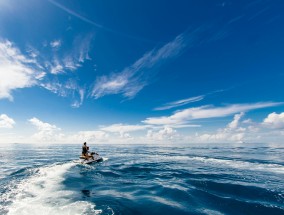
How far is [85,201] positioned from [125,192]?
174 inches

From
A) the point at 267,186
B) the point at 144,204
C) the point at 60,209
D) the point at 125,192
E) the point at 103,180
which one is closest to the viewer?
the point at 60,209

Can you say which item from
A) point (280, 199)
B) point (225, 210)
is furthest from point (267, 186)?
point (225, 210)

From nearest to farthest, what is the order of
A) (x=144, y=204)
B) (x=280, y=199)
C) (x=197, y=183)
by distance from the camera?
1. (x=144, y=204)
2. (x=280, y=199)
3. (x=197, y=183)

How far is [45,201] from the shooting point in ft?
52.2

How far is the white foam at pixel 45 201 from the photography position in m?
13.8

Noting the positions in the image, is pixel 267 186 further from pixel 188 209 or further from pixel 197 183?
pixel 188 209

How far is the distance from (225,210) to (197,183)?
837 cm

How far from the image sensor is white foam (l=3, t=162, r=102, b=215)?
13.8 meters

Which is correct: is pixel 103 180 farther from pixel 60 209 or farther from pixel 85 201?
pixel 60 209

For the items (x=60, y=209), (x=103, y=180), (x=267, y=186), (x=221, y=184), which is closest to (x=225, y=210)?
(x=221, y=184)

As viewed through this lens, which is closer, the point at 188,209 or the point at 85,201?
the point at 188,209

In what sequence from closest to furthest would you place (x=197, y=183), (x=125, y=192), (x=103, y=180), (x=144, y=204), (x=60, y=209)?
(x=60, y=209) → (x=144, y=204) → (x=125, y=192) → (x=197, y=183) → (x=103, y=180)

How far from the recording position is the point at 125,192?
19.0 metres

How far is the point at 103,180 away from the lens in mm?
24297
